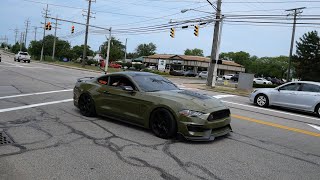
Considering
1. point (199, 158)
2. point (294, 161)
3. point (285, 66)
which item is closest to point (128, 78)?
point (199, 158)

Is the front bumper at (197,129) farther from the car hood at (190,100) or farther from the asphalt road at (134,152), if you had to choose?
the car hood at (190,100)

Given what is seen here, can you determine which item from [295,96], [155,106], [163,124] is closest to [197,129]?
[163,124]

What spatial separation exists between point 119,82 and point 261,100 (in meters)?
8.78

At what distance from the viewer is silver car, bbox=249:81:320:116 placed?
13.4m

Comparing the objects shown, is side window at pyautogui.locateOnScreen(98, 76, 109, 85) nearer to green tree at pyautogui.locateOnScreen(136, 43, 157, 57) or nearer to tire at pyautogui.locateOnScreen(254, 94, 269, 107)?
tire at pyautogui.locateOnScreen(254, 94, 269, 107)

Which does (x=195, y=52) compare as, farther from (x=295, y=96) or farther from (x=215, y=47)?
(x=295, y=96)

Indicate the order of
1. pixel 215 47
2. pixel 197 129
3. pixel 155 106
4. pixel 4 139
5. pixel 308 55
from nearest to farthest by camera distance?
pixel 4 139 → pixel 197 129 → pixel 155 106 → pixel 215 47 → pixel 308 55

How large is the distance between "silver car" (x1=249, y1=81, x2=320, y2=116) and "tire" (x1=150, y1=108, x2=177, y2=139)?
873cm

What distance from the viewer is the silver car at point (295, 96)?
1345 cm

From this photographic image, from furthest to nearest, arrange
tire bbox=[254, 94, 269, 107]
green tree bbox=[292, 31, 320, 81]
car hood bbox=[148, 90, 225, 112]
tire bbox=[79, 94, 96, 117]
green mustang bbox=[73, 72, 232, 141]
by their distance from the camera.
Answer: green tree bbox=[292, 31, 320, 81] → tire bbox=[254, 94, 269, 107] → tire bbox=[79, 94, 96, 117] → car hood bbox=[148, 90, 225, 112] → green mustang bbox=[73, 72, 232, 141]

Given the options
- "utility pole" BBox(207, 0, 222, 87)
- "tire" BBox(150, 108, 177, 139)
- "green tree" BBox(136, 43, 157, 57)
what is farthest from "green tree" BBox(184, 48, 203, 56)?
"tire" BBox(150, 108, 177, 139)

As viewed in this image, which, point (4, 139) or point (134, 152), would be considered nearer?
point (134, 152)

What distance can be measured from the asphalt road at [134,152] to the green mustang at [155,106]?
0.84 feet

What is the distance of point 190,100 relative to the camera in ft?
23.1
